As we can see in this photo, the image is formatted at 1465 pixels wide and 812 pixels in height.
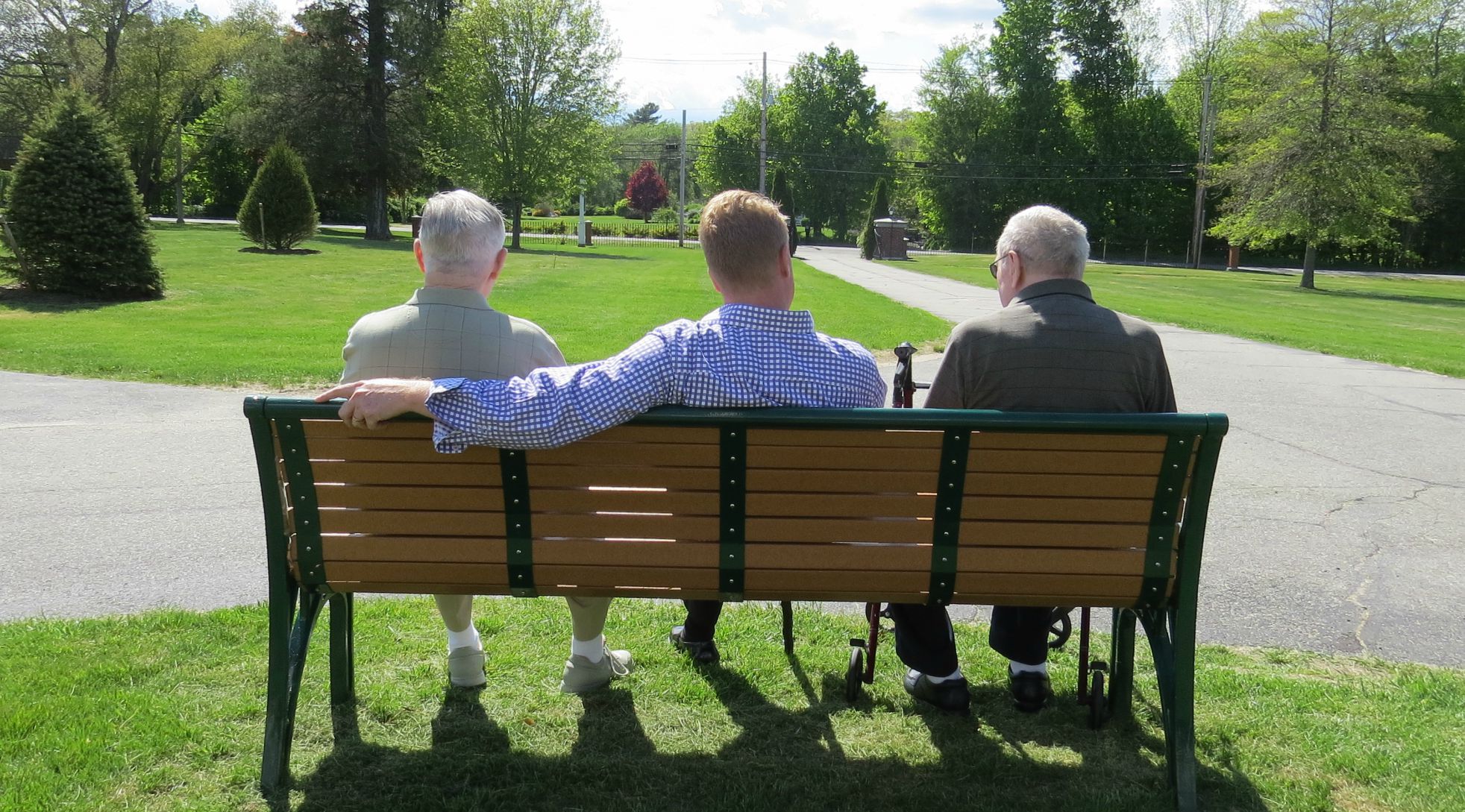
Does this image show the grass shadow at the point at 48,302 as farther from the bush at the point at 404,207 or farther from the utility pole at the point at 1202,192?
the utility pole at the point at 1202,192

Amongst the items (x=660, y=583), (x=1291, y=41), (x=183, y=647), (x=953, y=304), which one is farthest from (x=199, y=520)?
(x=1291, y=41)

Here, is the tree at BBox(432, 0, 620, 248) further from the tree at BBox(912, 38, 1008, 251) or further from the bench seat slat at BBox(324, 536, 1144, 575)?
the bench seat slat at BBox(324, 536, 1144, 575)

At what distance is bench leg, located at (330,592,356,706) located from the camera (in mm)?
3389

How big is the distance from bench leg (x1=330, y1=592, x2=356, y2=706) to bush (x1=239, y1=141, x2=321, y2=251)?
2847 cm

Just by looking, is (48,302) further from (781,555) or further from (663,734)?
(781,555)

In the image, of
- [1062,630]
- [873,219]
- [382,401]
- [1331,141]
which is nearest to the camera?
[382,401]

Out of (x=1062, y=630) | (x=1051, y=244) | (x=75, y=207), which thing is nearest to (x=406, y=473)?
(x=1051, y=244)

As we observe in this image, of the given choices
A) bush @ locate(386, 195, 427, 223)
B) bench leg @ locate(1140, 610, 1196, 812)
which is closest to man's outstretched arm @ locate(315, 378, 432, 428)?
bench leg @ locate(1140, 610, 1196, 812)

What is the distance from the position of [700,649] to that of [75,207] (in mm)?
16173

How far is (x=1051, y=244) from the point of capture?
3330 mm

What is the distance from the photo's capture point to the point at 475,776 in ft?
9.92

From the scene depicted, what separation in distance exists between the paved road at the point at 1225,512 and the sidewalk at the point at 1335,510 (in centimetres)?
1

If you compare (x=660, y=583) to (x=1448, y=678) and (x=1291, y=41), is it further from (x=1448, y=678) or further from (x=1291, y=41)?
(x=1291, y=41)

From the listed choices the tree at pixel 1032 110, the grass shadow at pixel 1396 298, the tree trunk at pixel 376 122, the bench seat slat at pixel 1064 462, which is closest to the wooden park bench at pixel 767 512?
the bench seat slat at pixel 1064 462
